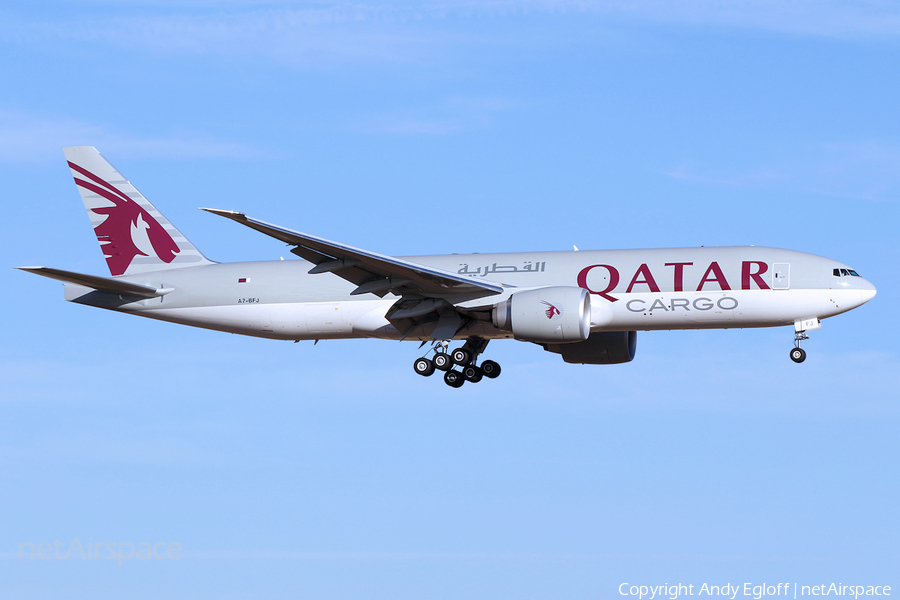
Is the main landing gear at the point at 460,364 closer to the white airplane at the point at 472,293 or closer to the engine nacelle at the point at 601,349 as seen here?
the white airplane at the point at 472,293

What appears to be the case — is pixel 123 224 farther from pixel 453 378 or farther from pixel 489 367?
pixel 489 367

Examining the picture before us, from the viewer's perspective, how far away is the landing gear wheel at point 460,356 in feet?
119

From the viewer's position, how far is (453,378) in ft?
120

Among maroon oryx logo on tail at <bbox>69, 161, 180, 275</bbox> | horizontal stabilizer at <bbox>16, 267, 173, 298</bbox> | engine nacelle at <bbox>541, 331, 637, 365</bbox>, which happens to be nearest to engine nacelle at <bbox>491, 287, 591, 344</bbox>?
engine nacelle at <bbox>541, 331, 637, 365</bbox>

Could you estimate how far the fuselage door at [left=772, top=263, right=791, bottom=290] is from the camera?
3338 cm

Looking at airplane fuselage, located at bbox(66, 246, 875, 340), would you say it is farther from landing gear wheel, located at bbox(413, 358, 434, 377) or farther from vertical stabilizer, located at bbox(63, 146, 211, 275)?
vertical stabilizer, located at bbox(63, 146, 211, 275)

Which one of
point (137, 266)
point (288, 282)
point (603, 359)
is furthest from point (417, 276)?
point (137, 266)

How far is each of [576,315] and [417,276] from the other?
4631 millimetres

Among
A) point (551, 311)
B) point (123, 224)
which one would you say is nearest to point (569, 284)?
point (551, 311)

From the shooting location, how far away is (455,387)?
120ft

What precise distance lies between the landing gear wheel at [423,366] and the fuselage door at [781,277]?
10605mm

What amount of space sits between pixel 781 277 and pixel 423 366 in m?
11.1

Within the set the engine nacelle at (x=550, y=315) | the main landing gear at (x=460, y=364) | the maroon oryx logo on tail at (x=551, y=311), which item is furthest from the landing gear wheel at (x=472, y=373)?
the maroon oryx logo on tail at (x=551, y=311)

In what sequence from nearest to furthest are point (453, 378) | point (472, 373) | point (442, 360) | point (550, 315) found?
point (550, 315) < point (442, 360) < point (453, 378) < point (472, 373)
